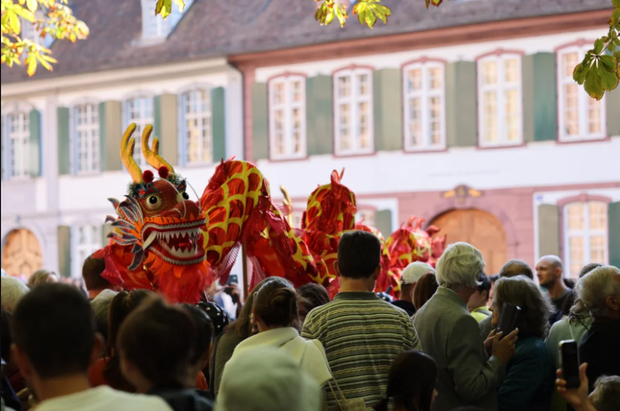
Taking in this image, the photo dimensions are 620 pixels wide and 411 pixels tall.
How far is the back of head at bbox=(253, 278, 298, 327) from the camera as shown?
12.3ft

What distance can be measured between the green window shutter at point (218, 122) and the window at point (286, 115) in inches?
43.0

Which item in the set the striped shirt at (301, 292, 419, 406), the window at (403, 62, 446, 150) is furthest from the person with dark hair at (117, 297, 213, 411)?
the window at (403, 62, 446, 150)

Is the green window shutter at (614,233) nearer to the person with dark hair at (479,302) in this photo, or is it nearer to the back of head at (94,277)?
the person with dark hair at (479,302)

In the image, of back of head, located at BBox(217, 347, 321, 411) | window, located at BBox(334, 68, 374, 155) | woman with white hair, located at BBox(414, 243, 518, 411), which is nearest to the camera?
back of head, located at BBox(217, 347, 321, 411)

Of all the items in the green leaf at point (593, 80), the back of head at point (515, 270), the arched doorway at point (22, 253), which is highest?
the green leaf at point (593, 80)

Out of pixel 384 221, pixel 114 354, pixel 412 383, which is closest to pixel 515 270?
pixel 412 383

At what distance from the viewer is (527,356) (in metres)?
4.48

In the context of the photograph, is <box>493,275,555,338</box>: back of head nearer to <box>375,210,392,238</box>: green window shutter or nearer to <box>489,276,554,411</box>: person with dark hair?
<box>489,276,554,411</box>: person with dark hair

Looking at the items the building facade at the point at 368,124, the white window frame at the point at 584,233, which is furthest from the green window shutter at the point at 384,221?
the white window frame at the point at 584,233

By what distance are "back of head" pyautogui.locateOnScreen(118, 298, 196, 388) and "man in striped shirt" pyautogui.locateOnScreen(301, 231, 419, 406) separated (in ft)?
5.11

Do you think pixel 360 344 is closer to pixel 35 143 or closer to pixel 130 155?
pixel 130 155

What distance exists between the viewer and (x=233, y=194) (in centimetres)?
710

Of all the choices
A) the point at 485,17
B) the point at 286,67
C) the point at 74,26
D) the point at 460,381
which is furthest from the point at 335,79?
the point at 460,381

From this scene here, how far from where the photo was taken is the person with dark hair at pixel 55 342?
234 cm
